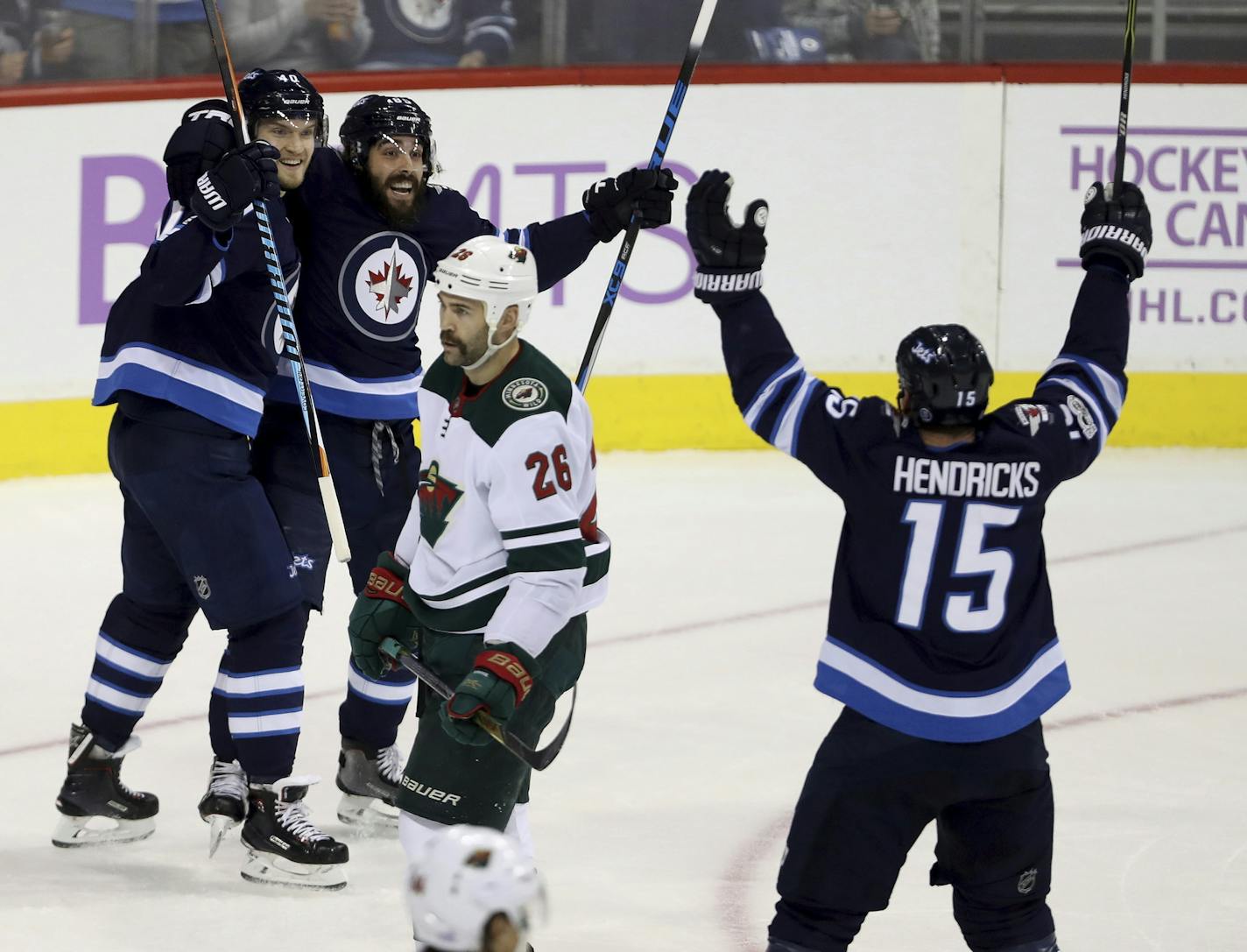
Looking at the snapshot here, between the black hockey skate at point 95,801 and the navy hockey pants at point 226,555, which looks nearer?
the navy hockey pants at point 226,555

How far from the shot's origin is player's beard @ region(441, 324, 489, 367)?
2.70 m

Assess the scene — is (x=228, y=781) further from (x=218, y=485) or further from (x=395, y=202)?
(x=395, y=202)

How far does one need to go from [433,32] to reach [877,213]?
159 centimetres

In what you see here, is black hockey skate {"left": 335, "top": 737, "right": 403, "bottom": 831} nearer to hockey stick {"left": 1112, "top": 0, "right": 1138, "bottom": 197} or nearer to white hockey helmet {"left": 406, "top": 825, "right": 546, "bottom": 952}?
hockey stick {"left": 1112, "top": 0, "right": 1138, "bottom": 197}

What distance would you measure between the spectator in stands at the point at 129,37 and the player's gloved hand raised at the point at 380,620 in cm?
390

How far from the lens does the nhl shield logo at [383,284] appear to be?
12.1ft

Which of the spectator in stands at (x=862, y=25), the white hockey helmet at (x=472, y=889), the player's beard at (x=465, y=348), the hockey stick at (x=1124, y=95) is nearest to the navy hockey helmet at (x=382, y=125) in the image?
the player's beard at (x=465, y=348)

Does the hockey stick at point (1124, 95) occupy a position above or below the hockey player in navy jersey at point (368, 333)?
above

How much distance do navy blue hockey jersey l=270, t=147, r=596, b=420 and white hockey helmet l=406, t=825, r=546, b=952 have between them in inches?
85.9

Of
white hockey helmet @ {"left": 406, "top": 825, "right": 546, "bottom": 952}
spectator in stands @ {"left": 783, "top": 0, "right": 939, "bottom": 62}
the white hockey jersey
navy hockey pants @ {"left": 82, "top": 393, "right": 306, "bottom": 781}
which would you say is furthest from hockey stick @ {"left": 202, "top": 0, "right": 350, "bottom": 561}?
spectator in stands @ {"left": 783, "top": 0, "right": 939, "bottom": 62}

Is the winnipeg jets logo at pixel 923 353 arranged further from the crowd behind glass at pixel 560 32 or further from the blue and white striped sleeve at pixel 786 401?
the crowd behind glass at pixel 560 32

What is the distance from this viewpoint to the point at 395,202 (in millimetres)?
3680

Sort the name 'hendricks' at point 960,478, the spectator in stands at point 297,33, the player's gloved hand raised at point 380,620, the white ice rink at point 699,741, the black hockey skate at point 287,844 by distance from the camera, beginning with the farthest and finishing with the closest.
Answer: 1. the spectator in stands at point 297,33
2. the black hockey skate at point 287,844
3. the white ice rink at point 699,741
4. the player's gloved hand raised at point 380,620
5. the name 'hendricks' at point 960,478

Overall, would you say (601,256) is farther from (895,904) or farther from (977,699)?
(977,699)
